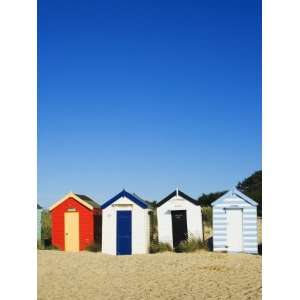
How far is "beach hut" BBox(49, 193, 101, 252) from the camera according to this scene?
11953mm

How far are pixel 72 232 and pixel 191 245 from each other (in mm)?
3058

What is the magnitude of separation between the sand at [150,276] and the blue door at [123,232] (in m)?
0.54

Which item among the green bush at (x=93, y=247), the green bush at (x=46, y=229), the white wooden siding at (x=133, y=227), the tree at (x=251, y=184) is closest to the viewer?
the white wooden siding at (x=133, y=227)

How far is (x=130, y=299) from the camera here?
645cm

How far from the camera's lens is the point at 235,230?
10969mm

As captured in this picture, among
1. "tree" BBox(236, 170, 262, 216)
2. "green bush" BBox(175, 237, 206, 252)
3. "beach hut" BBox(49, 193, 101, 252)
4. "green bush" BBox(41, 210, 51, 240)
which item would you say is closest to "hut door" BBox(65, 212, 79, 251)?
"beach hut" BBox(49, 193, 101, 252)

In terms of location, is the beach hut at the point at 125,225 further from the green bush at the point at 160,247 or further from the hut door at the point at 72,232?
the hut door at the point at 72,232

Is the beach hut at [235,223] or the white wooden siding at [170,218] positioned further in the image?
the white wooden siding at [170,218]

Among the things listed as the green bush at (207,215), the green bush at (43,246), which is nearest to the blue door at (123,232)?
the green bush at (43,246)

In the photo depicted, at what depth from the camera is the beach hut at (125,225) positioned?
11297 millimetres

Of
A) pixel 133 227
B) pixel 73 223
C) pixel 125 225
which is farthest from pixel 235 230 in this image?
Answer: pixel 73 223
